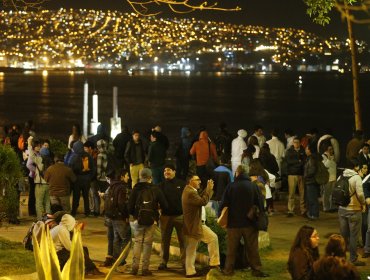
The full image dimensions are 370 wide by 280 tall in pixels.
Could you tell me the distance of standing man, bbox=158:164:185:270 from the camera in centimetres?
1188

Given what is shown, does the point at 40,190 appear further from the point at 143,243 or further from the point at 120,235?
the point at 143,243

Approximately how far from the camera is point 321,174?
52.4ft

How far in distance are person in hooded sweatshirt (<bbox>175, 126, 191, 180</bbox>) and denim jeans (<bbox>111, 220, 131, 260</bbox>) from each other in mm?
7945

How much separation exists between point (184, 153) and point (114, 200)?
27.6 ft

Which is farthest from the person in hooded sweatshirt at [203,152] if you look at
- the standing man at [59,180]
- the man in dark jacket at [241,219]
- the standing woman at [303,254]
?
the standing woman at [303,254]

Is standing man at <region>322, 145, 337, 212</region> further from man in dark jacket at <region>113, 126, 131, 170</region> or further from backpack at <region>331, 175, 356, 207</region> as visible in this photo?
man in dark jacket at <region>113, 126, 131, 170</region>

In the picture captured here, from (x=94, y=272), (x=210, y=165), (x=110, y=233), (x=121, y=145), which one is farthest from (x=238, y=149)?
(x=94, y=272)

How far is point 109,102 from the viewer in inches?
4476

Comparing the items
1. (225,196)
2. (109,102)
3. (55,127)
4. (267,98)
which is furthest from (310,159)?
(267,98)

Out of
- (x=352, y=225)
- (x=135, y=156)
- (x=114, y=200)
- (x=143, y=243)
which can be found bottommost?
(x=143, y=243)

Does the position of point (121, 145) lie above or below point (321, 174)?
above

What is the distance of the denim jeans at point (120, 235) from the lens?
38.9 feet

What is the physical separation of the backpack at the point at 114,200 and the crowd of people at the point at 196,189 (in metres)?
0.01

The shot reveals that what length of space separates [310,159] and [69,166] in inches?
183
